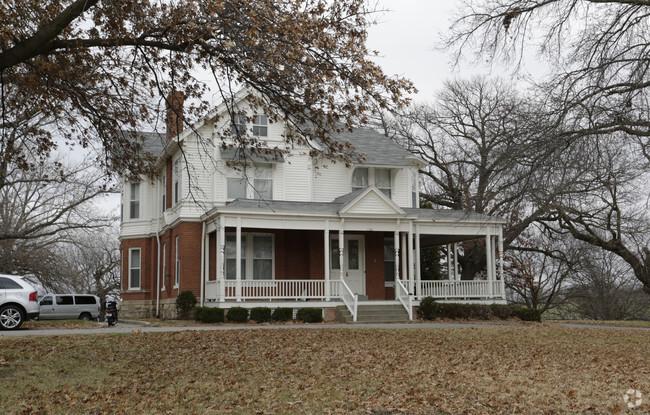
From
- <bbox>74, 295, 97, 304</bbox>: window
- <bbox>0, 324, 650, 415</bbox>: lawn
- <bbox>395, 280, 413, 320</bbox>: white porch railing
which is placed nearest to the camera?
<bbox>0, 324, 650, 415</bbox>: lawn

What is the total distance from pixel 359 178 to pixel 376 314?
6930 millimetres

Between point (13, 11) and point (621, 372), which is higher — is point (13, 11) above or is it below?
above

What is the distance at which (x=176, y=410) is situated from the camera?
7.72 metres

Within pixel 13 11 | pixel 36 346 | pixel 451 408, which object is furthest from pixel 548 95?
pixel 36 346

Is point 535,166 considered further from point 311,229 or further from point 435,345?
point 311,229

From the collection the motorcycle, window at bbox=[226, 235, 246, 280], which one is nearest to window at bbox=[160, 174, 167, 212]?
window at bbox=[226, 235, 246, 280]

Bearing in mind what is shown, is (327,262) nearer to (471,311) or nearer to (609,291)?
(471,311)

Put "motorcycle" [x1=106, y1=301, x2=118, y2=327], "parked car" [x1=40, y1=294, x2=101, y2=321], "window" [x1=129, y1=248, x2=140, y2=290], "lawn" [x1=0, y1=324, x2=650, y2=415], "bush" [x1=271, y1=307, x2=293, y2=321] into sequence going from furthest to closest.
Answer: "parked car" [x1=40, y1=294, x2=101, y2=321], "window" [x1=129, y1=248, x2=140, y2=290], "motorcycle" [x1=106, y1=301, x2=118, y2=327], "bush" [x1=271, y1=307, x2=293, y2=321], "lawn" [x1=0, y1=324, x2=650, y2=415]

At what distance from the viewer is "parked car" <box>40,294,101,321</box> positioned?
1319 inches

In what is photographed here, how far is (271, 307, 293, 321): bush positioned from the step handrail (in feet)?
7.22

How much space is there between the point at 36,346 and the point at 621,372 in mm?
10900

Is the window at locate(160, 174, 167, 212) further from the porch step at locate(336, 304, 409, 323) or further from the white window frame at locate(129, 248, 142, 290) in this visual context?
the porch step at locate(336, 304, 409, 323)

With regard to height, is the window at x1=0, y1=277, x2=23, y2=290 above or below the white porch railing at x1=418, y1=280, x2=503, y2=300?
above

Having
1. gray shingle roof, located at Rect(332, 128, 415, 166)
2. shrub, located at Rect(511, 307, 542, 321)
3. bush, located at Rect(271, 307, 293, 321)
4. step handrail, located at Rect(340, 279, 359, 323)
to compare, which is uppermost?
gray shingle roof, located at Rect(332, 128, 415, 166)
